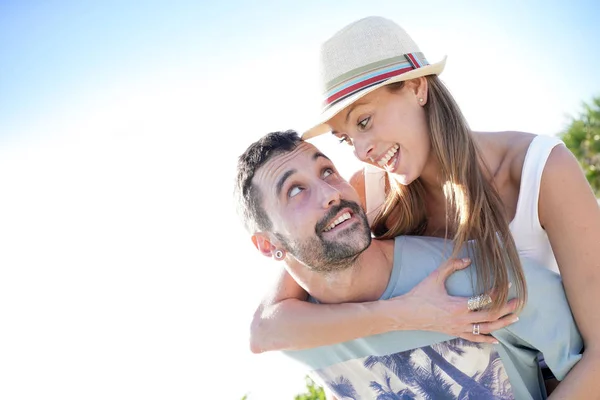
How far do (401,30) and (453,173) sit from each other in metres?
0.73

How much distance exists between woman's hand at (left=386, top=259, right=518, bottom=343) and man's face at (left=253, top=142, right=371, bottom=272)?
0.32 metres

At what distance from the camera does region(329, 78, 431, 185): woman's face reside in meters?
2.81

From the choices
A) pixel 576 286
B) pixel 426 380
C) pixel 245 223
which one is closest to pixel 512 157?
pixel 576 286

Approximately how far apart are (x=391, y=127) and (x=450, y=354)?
1.02 metres

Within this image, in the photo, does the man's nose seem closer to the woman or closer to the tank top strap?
the woman

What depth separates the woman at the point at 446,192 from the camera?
2.62m

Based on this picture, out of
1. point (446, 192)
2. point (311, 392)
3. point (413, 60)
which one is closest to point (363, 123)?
point (413, 60)

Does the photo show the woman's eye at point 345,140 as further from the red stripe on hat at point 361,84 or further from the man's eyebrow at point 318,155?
the red stripe on hat at point 361,84

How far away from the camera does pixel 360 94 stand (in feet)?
8.86

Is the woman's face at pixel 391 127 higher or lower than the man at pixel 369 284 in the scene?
higher

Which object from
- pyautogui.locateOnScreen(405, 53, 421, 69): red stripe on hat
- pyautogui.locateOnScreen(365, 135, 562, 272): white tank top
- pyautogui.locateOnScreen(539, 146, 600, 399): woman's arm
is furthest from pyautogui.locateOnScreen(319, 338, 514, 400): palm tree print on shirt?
pyautogui.locateOnScreen(405, 53, 421, 69): red stripe on hat

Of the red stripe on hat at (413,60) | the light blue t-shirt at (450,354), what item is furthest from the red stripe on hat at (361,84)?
the light blue t-shirt at (450,354)

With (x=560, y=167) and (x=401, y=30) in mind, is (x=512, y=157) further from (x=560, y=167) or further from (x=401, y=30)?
(x=401, y=30)

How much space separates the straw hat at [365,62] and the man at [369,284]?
30 centimetres
